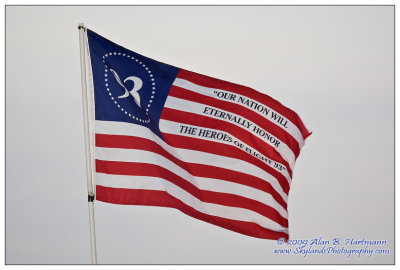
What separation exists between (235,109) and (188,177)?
1.59 metres

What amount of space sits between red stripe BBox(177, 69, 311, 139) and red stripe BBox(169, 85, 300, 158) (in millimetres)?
244

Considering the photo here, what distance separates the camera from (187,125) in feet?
78.3

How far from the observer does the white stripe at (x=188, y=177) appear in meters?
23.3

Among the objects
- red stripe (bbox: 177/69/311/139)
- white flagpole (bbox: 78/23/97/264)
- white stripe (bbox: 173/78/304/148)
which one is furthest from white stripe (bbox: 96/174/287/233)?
red stripe (bbox: 177/69/311/139)

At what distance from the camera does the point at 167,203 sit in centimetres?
2336

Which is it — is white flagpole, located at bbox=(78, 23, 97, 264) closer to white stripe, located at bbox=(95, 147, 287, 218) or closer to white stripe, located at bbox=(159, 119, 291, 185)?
white stripe, located at bbox=(95, 147, 287, 218)

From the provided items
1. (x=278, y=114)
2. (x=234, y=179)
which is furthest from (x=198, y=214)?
(x=278, y=114)

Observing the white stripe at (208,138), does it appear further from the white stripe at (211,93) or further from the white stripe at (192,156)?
the white stripe at (211,93)

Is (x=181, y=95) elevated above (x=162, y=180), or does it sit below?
above

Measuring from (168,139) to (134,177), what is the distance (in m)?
1.04

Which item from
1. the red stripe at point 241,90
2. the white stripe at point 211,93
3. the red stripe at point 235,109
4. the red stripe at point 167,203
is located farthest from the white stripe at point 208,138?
the red stripe at point 167,203

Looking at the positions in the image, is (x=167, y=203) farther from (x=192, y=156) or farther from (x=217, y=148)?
(x=217, y=148)

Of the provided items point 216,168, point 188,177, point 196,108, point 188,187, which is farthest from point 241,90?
point 188,187

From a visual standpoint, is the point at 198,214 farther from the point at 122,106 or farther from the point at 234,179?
the point at 122,106
